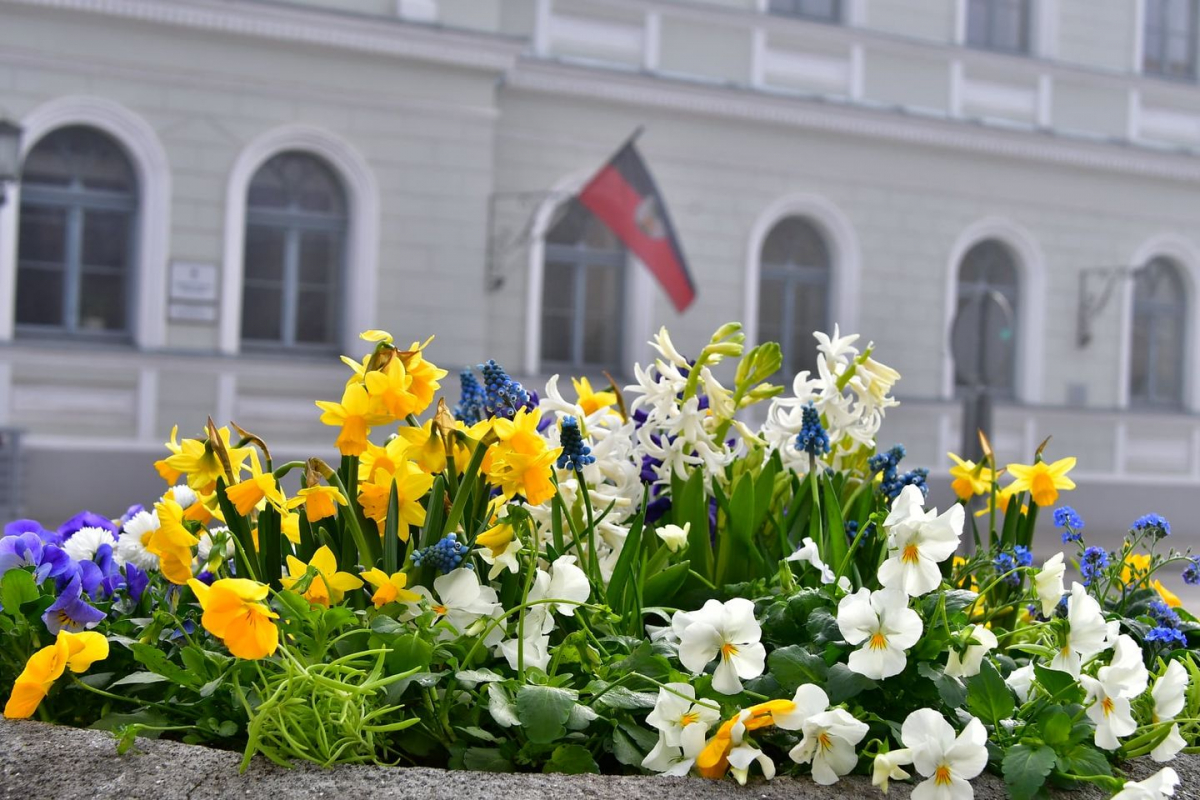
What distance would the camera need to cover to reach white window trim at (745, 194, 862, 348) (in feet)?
43.7

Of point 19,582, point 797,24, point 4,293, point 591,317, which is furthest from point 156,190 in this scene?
point 19,582

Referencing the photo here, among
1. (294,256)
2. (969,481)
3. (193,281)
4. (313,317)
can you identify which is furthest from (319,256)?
(969,481)

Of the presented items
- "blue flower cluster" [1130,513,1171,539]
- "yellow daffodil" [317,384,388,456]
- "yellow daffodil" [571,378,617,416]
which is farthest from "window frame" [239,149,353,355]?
"yellow daffodil" [317,384,388,456]

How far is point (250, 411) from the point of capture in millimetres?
11273

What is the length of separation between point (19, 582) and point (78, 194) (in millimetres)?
10096

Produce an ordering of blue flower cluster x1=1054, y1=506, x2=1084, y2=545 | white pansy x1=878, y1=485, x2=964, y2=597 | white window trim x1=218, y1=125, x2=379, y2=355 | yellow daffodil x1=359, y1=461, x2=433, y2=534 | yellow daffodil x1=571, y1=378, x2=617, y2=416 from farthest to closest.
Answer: white window trim x1=218, y1=125, x2=379, y2=355, yellow daffodil x1=571, y1=378, x2=617, y2=416, blue flower cluster x1=1054, y1=506, x2=1084, y2=545, yellow daffodil x1=359, y1=461, x2=433, y2=534, white pansy x1=878, y1=485, x2=964, y2=597

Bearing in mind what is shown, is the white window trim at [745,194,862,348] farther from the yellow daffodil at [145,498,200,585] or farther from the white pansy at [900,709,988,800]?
the white pansy at [900,709,988,800]

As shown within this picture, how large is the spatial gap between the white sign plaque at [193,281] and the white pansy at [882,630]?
1028 centimetres

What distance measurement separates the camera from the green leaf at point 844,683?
1.47 m

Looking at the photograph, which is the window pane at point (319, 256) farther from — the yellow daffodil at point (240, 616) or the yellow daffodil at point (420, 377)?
the yellow daffodil at point (240, 616)

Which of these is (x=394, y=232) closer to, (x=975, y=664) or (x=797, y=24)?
(x=797, y=24)

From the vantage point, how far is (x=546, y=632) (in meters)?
1.64

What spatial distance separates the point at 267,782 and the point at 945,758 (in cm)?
67

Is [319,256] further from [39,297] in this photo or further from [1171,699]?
[1171,699]
